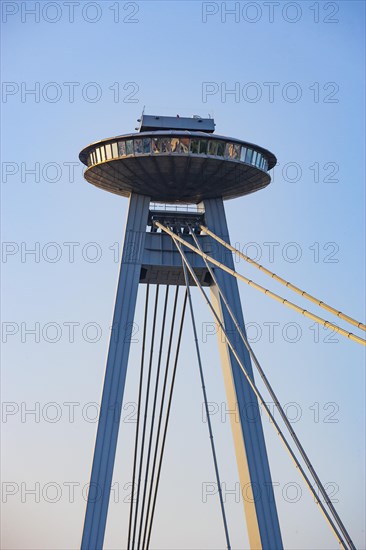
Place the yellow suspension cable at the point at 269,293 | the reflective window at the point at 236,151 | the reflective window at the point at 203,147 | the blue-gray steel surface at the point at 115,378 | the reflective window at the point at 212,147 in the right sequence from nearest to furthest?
1. the yellow suspension cable at the point at 269,293
2. the blue-gray steel surface at the point at 115,378
3. the reflective window at the point at 203,147
4. the reflective window at the point at 212,147
5. the reflective window at the point at 236,151

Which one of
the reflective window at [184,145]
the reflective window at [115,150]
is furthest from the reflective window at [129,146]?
the reflective window at [184,145]

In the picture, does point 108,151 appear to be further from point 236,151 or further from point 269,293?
point 269,293

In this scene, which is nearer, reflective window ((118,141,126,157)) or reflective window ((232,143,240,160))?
reflective window ((118,141,126,157))

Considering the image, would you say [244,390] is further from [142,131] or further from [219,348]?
[142,131]

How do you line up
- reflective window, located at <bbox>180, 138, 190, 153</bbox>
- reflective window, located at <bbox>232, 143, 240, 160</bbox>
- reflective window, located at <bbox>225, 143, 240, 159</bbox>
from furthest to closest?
reflective window, located at <bbox>232, 143, 240, 160</bbox> → reflective window, located at <bbox>225, 143, 240, 159</bbox> → reflective window, located at <bbox>180, 138, 190, 153</bbox>

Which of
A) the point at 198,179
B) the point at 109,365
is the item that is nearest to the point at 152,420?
the point at 109,365

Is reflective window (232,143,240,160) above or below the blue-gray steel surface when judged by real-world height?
above

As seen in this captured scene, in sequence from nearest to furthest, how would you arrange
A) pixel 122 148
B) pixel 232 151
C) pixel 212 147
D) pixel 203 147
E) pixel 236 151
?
pixel 203 147
pixel 212 147
pixel 122 148
pixel 232 151
pixel 236 151

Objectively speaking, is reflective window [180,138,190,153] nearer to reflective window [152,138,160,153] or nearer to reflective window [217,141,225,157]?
reflective window [152,138,160,153]

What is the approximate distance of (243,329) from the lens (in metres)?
65.3

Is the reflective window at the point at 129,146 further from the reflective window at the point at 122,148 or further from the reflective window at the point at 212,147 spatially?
the reflective window at the point at 212,147

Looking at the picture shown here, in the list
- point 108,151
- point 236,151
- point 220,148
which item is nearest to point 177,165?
point 220,148

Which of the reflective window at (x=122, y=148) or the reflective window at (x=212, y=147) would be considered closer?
the reflective window at (x=212, y=147)

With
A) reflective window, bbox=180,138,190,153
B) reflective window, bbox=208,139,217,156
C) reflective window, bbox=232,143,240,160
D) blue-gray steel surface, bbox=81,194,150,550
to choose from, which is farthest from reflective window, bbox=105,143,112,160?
reflective window, bbox=232,143,240,160
